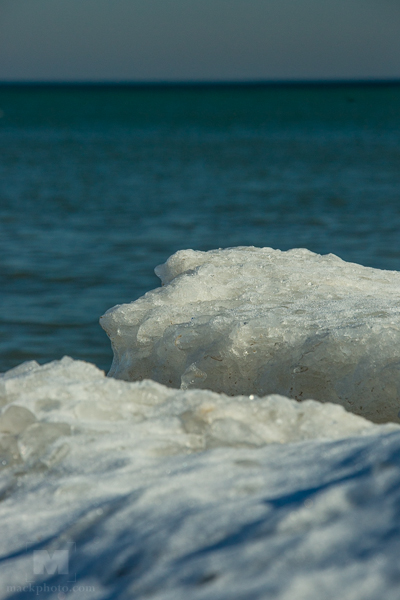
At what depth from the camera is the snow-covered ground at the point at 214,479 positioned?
153 centimetres

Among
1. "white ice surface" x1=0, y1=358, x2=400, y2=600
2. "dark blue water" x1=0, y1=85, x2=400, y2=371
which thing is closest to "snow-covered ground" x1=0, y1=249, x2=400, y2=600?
"white ice surface" x1=0, y1=358, x2=400, y2=600

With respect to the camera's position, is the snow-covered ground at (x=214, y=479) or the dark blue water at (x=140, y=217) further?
the dark blue water at (x=140, y=217)

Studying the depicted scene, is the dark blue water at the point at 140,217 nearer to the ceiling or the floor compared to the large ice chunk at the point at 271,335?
nearer to the ceiling

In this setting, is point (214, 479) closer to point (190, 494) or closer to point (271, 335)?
point (190, 494)

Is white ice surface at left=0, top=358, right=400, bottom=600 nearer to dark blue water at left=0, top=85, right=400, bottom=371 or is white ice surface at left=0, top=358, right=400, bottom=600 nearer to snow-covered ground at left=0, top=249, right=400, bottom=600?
snow-covered ground at left=0, top=249, right=400, bottom=600

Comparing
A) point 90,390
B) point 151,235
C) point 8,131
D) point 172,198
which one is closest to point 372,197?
point 172,198

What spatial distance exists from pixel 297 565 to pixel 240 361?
1850mm

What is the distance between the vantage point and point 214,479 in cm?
190

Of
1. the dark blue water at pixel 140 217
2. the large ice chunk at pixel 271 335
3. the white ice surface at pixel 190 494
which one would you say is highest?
the dark blue water at pixel 140 217

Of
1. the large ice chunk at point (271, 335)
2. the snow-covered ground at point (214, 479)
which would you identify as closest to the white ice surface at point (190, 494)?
the snow-covered ground at point (214, 479)

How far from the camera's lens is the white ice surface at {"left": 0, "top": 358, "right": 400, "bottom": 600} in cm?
152

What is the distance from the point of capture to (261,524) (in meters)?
1.64

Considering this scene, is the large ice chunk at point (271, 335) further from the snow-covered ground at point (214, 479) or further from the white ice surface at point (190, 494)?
the white ice surface at point (190, 494)

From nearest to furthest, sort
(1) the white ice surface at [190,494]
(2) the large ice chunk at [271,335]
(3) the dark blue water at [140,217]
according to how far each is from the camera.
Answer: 1. (1) the white ice surface at [190,494]
2. (2) the large ice chunk at [271,335]
3. (3) the dark blue water at [140,217]
